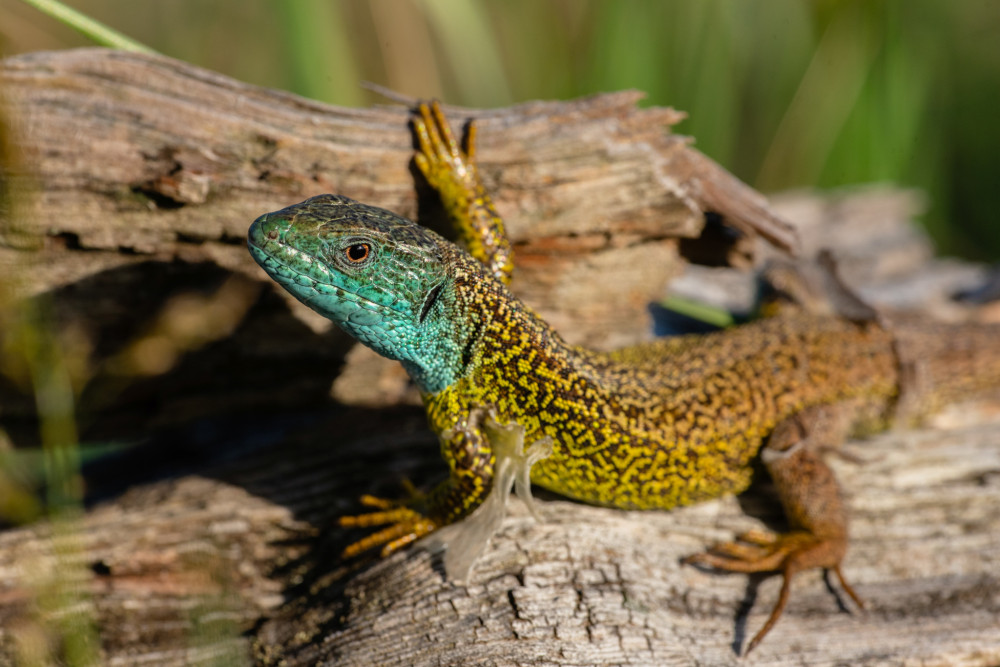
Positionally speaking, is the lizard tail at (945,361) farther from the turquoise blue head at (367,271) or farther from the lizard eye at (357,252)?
the lizard eye at (357,252)

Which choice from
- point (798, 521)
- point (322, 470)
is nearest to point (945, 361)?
point (798, 521)

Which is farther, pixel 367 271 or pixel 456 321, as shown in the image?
pixel 456 321

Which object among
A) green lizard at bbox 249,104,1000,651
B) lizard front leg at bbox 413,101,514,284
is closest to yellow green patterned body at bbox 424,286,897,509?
green lizard at bbox 249,104,1000,651

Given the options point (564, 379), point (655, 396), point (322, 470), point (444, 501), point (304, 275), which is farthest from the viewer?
point (322, 470)

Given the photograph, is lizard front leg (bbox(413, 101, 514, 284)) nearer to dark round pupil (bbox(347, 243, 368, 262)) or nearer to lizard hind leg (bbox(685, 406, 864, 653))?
dark round pupil (bbox(347, 243, 368, 262))

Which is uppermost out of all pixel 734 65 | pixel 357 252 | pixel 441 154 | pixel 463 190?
pixel 734 65

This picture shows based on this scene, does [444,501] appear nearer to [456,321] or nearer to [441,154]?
[456,321]

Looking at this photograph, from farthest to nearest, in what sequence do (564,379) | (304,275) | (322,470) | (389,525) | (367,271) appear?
(322,470)
(389,525)
(564,379)
(367,271)
(304,275)

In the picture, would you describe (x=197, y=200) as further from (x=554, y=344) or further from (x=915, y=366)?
(x=915, y=366)
